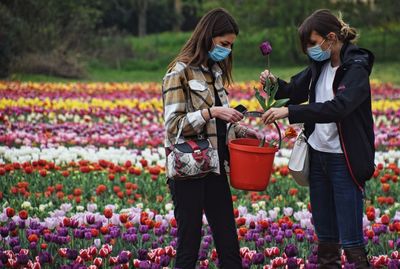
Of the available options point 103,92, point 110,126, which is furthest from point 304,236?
point 103,92

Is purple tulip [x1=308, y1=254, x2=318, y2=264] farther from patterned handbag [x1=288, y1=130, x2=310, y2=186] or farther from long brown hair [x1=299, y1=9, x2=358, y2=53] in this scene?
long brown hair [x1=299, y1=9, x2=358, y2=53]

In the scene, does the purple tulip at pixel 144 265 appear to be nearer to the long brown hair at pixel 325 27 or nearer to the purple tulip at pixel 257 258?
the purple tulip at pixel 257 258

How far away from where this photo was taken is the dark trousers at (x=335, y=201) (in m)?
3.60

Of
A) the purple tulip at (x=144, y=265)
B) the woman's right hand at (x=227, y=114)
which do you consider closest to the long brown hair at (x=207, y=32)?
the woman's right hand at (x=227, y=114)

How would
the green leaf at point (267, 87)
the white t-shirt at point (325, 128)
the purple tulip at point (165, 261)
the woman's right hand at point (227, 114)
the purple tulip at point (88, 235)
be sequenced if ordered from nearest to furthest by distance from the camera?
the woman's right hand at point (227, 114) < the white t-shirt at point (325, 128) < the green leaf at point (267, 87) < the purple tulip at point (165, 261) < the purple tulip at point (88, 235)

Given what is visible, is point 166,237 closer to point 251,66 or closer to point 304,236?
point 304,236

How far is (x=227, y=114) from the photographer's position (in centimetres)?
342

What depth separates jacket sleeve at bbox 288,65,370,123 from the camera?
11.3 ft

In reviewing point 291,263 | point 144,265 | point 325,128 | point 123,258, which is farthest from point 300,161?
point 123,258

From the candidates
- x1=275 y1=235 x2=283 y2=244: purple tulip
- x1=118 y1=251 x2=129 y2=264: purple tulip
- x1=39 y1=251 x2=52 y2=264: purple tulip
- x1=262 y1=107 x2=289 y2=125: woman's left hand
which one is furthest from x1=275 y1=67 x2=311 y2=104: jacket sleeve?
x1=39 y1=251 x2=52 y2=264: purple tulip

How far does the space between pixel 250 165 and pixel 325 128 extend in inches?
18.1

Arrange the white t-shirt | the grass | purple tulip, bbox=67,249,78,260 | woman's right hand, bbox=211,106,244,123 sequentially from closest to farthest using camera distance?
1. woman's right hand, bbox=211,106,244,123
2. the white t-shirt
3. purple tulip, bbox=67,249,78,260
4. the grass

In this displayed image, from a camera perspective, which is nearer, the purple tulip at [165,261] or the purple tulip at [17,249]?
the purple tulip at [165,261]

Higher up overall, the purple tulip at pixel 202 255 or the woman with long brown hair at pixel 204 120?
the woman with long brown hair at pixel 204 120
